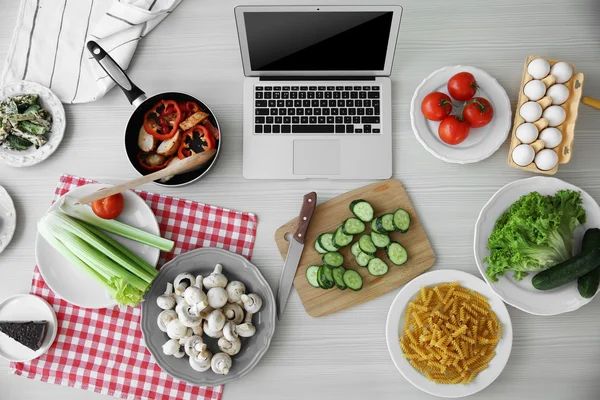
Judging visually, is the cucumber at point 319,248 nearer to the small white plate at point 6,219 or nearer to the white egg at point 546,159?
the white egg at point 546,159

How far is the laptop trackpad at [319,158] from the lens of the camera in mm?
1638

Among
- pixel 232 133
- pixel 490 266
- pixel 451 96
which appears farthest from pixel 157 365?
pixel 451 96

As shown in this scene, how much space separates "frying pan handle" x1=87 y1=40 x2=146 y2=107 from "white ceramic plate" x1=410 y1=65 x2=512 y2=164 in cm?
78

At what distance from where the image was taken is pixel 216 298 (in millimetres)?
1514

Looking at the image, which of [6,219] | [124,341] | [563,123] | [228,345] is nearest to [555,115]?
[563,123]

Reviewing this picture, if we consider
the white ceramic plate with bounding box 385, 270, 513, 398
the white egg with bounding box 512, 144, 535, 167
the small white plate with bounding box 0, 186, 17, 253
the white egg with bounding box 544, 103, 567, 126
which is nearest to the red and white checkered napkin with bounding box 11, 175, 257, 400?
the small white plate with bounding box 0, 186, 17, 253

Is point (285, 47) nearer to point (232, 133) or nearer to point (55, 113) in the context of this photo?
point (232, 133)

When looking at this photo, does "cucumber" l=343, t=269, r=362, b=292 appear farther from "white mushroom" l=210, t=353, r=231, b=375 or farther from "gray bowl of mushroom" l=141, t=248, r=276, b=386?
"white mushroom" l=210, t=353, r=231, b=375

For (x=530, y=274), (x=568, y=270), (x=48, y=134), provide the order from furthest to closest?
1. (x=48, y=134)
2. (x=530, y=274)
3. (x=568, y=270)

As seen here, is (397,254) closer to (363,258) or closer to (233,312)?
(363,258)

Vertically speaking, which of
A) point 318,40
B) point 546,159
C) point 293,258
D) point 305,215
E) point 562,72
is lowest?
point 293,258

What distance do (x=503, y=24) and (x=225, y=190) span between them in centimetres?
98

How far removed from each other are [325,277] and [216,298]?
0.30 meters

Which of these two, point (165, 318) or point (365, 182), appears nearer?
point (165, 318)
